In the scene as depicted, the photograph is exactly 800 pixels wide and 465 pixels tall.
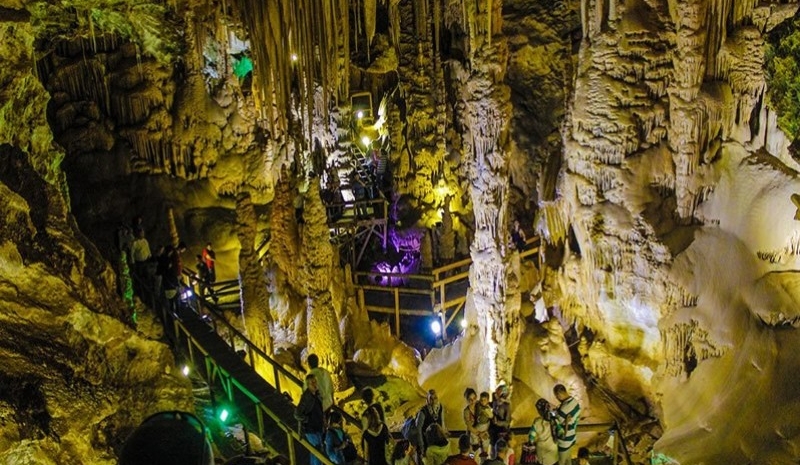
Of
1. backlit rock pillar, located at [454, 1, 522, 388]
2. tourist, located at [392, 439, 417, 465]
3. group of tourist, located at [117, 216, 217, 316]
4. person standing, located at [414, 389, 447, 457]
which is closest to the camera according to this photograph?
tourist, located at [392, 439, 417, 465]

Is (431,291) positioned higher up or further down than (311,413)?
further down

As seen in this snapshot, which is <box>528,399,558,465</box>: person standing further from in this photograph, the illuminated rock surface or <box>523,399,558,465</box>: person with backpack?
the illuminated rock surface

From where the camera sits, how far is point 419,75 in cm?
1734

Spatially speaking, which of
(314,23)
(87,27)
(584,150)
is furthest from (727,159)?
(87,27)

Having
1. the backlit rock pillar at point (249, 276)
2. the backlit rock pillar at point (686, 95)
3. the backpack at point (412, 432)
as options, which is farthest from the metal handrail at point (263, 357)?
the backlit rock pillar at point (686, 95)

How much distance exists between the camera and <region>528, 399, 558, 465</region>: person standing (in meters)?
5.07

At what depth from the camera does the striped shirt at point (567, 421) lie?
4.96 metres

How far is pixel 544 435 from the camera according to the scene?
5090 mm

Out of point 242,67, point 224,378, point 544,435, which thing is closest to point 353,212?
point 242,67

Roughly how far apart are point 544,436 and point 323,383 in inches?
74.0

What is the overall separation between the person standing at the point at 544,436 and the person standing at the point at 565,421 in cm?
6

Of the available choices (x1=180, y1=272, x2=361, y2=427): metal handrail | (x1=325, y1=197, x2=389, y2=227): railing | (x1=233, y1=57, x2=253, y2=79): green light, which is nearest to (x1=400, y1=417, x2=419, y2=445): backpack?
(x1=180, y1=272, x2=361, y2=427): metal handrail

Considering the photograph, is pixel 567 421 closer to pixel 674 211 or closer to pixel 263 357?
pixel 263 357

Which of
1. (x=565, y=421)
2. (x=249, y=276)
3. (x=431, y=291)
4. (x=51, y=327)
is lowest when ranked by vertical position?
(x=431, y=291)
